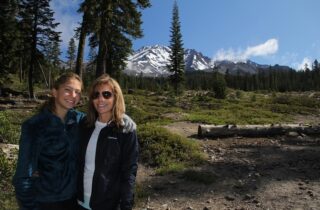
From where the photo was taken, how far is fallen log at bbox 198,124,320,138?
50.8 ft

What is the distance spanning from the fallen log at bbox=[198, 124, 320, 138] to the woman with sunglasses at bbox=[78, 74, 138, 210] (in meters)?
11.6

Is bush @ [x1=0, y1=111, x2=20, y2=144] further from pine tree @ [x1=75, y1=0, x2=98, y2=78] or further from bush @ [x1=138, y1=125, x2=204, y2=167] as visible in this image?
pine tree @ [x1=75, y1=0, x2=98, y2=78]

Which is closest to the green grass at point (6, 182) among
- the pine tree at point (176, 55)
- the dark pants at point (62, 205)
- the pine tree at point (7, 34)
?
the dark pants at point (62, 205)

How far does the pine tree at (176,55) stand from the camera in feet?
243

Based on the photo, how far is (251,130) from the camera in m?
16.1

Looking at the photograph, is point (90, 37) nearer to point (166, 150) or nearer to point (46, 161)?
point (166, 150)

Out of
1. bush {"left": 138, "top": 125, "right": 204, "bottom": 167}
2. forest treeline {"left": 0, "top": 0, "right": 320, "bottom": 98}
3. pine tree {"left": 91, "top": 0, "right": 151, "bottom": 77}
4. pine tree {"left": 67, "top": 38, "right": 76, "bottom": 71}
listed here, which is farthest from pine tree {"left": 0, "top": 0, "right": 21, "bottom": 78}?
pine tree {"left": 67, "top": 38, "right": 76, "bottom": 71}

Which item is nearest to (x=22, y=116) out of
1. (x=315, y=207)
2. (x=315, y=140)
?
(x=315, y=140)

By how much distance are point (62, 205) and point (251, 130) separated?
13.1 metres

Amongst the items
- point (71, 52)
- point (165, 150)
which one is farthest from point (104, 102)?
point (71, 52)

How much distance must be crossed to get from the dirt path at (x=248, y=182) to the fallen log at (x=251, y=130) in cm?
160

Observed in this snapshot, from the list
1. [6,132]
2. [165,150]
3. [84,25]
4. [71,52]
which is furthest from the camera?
[71,52]

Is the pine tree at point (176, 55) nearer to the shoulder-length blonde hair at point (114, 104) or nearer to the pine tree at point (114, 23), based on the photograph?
the pine tree at point (114, 23)

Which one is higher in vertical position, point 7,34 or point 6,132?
point 7,34
